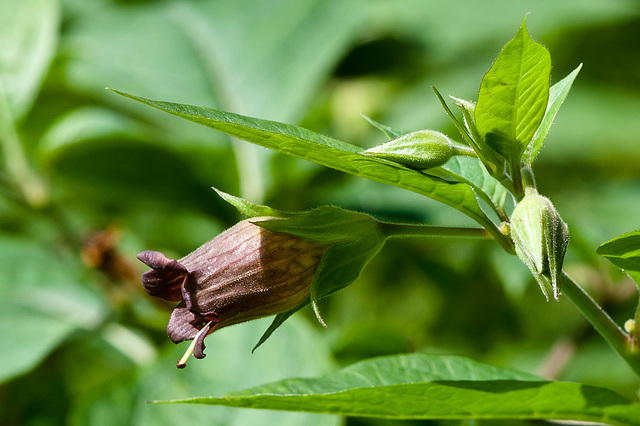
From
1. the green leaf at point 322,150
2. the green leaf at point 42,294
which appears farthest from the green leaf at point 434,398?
the green leaf at point 42,294

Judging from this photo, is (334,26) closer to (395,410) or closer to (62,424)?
(62,424)

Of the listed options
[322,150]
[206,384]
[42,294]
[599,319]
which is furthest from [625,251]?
[42,294]

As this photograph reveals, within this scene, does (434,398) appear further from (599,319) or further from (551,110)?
(551,110)

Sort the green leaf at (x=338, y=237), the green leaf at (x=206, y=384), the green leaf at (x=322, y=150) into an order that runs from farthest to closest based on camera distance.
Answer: the green leaf at (x=206, y=384) < the green leaf at (x=338, y=237) < the green leaf at (x=322, y=150)

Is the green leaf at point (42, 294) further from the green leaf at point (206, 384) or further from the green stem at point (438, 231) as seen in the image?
the green stem at point (438, 231)

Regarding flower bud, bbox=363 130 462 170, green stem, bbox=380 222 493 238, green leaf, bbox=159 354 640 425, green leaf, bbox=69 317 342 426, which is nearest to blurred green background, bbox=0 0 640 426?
green leaf, bbox=69 317 342 426
